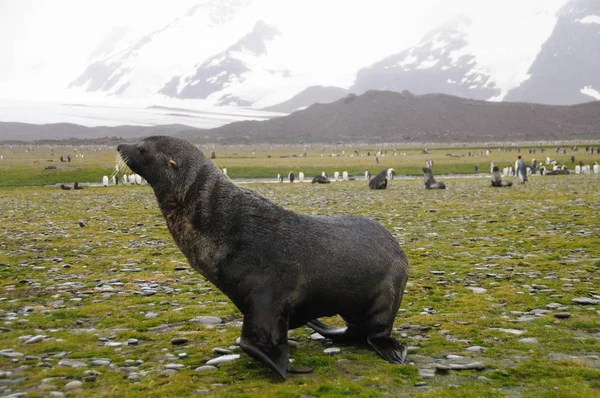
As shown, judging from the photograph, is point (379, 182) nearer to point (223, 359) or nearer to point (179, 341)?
point (179, 341)

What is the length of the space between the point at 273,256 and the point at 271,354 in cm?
107

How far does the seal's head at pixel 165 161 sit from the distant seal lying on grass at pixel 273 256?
0.04ft

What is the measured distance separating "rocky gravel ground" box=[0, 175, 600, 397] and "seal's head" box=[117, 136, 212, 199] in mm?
1872

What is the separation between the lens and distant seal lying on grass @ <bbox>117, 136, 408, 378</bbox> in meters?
6.05

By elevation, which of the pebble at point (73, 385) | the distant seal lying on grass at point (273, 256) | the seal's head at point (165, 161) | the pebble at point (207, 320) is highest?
the seal's head at point (165, 161)

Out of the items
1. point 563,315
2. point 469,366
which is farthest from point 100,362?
point 563,315

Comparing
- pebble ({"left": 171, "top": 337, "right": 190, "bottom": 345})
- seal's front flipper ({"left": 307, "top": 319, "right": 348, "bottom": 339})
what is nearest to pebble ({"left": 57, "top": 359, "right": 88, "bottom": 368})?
pebble ({"left": 171, "top": 337, "right": 190, "bottom": 345})

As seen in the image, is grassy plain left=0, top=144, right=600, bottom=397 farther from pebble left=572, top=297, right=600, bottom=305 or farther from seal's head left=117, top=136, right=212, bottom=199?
seal's head left=117, top=136, right=212, bottom=199

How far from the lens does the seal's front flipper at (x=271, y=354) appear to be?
5605mm

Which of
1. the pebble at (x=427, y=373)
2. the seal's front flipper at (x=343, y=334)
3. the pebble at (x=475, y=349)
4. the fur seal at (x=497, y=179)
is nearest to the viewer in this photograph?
the pebble at (x=427, y=373)

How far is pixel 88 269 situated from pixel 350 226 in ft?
20.6

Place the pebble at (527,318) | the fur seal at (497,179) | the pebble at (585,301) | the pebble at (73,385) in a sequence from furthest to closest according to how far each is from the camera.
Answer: the fur seal at (497,179) → the pebble at (585,301) → the pebble at (527,318) → the pebble at (73,385)

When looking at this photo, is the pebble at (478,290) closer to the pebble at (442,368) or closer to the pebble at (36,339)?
the pebble at (442,368)

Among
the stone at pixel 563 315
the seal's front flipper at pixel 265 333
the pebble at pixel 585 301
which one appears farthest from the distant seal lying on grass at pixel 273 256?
the pebble at pixel 585 301
